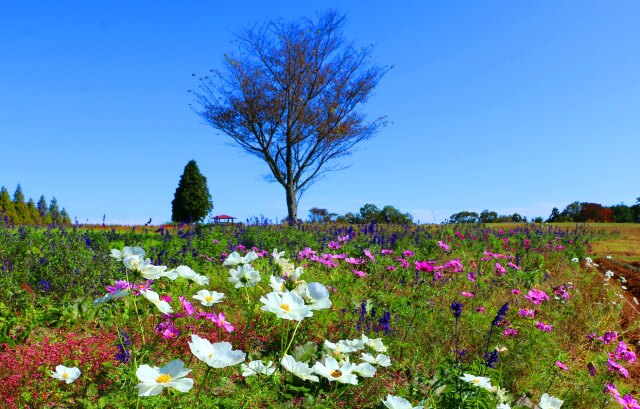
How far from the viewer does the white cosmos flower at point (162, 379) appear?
1.45 metres

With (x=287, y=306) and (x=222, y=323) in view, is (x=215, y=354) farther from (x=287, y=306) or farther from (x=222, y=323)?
(x=222, y=323)

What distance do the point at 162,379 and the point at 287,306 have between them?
521 millimetres

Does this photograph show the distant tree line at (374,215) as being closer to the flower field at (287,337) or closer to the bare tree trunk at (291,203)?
the bare tree trunk at (291,203)

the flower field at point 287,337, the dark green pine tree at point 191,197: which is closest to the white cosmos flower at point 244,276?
the flower field at point 287,337

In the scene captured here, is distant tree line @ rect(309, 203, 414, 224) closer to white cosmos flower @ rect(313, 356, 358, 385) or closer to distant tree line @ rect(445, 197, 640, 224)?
distant tree line @ rect(445, 197, 640, 224)

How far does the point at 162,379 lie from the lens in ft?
4.96

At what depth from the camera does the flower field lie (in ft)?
6.91

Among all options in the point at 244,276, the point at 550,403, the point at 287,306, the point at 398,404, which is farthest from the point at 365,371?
the point at 550,403

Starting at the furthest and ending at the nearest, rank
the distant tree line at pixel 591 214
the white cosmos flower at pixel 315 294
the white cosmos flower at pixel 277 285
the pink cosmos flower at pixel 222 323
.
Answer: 1. the distant tree line at pixel 591 214
2. the pink cosmos flower at pixel 222 323
3. the white cosmos flower at pixel 277 285
4. the white cosmos flower at pixel 315 294

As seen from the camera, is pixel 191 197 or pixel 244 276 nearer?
pixel 244 276

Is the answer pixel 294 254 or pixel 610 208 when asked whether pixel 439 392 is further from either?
pixel 610 208

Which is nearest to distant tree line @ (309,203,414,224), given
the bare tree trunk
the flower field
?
the bare tree trunk

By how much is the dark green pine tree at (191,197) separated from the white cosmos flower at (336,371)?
2707cm

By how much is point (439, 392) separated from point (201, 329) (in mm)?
1853
